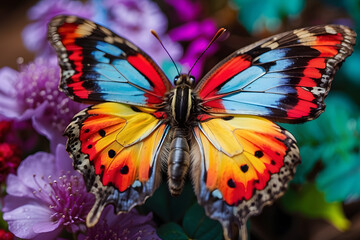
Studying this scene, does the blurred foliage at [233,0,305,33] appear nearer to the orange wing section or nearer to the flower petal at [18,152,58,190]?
the orange wing section

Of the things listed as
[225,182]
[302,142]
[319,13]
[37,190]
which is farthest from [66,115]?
[319,13]

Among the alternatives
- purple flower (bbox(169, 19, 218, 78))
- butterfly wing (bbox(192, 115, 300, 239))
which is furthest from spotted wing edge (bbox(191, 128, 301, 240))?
purple flower (bbox(169, 19, 218, 78))

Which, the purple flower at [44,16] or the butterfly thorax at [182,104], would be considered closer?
the butterfly thorax at [182,104]

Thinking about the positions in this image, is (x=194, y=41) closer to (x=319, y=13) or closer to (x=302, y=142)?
(x=302, y=142)

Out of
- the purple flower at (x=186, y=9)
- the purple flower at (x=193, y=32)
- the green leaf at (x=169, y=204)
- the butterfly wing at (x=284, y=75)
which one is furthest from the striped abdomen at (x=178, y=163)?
the purple flower at (x=186, y=9)

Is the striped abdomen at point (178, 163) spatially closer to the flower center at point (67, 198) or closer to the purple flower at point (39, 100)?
the flower center at point (67, 198)

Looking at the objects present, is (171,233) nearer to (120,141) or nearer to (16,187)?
(120,141)

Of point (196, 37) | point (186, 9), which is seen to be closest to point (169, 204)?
point (196, 37)
